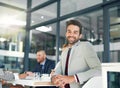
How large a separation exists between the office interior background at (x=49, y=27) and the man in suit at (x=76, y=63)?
2.08m

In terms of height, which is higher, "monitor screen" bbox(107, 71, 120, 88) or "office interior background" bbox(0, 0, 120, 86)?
"office interior background" bbox(0, 0, 120, 86)

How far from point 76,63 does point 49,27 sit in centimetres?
372

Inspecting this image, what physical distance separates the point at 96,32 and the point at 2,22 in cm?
280

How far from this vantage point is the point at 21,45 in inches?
235

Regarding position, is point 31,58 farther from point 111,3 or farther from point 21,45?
point 111,3

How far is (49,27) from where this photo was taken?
5.30 meters

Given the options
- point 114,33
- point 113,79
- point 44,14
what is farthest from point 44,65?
point 113,79

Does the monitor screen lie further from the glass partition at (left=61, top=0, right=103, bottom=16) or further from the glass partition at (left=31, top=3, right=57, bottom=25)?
the glass partition at (left=31, top=3, right=57, bottom=25)

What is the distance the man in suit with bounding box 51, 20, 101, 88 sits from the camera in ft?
5.12

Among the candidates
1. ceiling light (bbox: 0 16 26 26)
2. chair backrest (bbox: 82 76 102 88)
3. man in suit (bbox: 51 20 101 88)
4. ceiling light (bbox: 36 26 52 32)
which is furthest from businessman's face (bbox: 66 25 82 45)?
ceiling light (bbox: 0 16 26 26)

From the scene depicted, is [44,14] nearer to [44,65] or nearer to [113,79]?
[44,65]

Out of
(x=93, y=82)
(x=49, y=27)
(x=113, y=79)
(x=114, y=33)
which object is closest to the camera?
(x=113, y=79)

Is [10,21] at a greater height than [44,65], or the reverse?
[10,21]

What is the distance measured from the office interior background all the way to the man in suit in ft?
6.81
